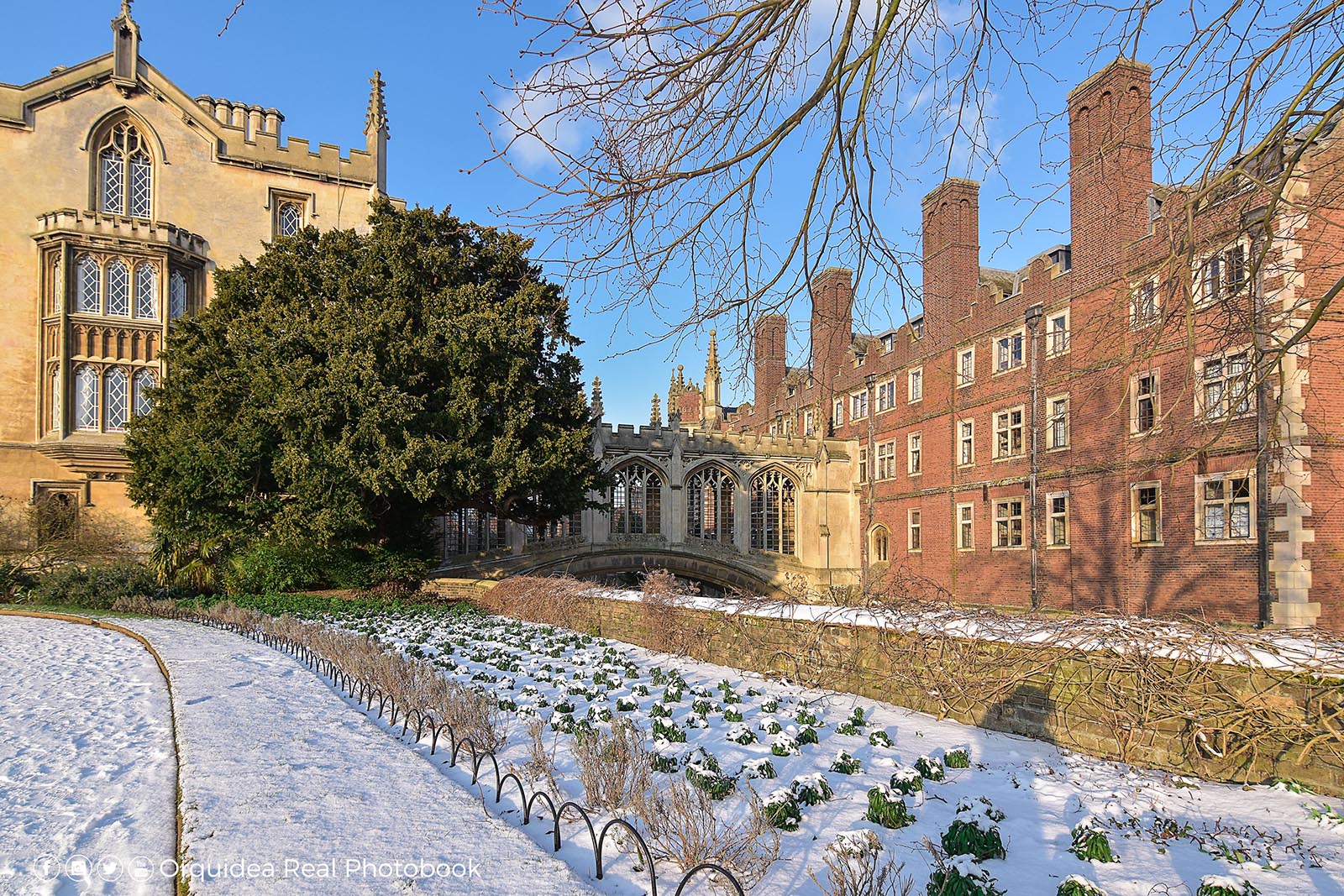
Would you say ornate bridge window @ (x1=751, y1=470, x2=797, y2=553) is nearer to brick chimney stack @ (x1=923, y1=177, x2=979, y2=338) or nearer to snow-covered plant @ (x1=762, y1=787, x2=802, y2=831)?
brick chimney stack @ (x1=923, y1=177, x2=979, y2=338)

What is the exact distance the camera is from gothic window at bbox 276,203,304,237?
28344 millimetres

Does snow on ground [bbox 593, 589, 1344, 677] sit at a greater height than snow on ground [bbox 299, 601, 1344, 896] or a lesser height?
greater

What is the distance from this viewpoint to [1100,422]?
1984cm

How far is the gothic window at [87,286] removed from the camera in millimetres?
24156

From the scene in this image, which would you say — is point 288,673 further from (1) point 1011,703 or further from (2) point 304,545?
(2) point 304,545

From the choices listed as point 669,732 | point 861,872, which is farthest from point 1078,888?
point 669,732

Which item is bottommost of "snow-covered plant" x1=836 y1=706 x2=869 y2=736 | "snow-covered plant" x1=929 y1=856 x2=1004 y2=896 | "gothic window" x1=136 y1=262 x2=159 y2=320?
"snow-covered plant" x1=836 y1=706 x2=869 y2=736

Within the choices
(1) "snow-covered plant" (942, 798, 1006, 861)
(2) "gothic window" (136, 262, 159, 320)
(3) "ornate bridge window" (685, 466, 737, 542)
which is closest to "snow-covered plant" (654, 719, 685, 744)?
(1) "snow-covered plant" (942, 798, 1006, 861)

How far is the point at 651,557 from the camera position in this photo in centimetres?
2988

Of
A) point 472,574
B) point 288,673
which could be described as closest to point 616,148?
point 288,673

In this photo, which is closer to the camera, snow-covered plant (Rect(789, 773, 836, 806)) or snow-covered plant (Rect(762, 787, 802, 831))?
snow-covered plant (Rect(762, 787, 802, 831))

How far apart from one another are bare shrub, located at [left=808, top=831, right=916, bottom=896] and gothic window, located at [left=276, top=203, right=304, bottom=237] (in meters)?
29.6

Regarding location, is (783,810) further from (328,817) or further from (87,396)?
(87,396)

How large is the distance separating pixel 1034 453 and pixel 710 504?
1363cm
